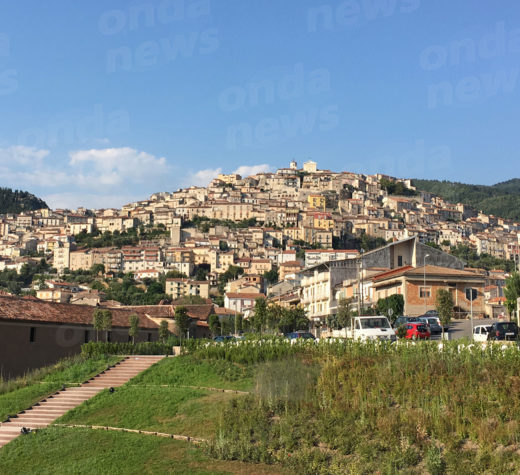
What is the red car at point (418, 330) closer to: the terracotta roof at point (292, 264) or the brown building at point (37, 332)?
the brown building at point (37, 332)

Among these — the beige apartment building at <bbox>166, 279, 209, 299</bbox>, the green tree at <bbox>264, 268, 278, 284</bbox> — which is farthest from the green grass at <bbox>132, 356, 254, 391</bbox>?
the green tree at <bbox>264, 268, 278, 284</bbox>

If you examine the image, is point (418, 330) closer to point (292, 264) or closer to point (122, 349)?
point (122, 349)

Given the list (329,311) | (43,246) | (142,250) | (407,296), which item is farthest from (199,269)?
(407,296)

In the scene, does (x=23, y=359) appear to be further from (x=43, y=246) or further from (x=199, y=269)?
(x=43, y=246)

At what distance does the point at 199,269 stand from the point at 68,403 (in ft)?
504

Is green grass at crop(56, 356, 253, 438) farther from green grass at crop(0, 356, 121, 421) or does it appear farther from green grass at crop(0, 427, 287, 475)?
green grass at crop(0, 356, 121, 421)

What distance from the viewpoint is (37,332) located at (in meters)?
29.5

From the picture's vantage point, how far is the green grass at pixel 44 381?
19.4 meters

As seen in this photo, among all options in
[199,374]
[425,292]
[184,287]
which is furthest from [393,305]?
[184,287]

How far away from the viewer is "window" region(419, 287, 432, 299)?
4334cm

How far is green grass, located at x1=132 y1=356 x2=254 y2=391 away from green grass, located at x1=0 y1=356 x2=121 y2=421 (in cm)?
233

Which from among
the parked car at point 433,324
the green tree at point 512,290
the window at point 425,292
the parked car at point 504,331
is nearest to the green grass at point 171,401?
the parked car at point 504,331

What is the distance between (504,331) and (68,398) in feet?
49.9

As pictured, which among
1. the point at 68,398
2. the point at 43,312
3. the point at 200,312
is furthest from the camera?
the point at 200,312
